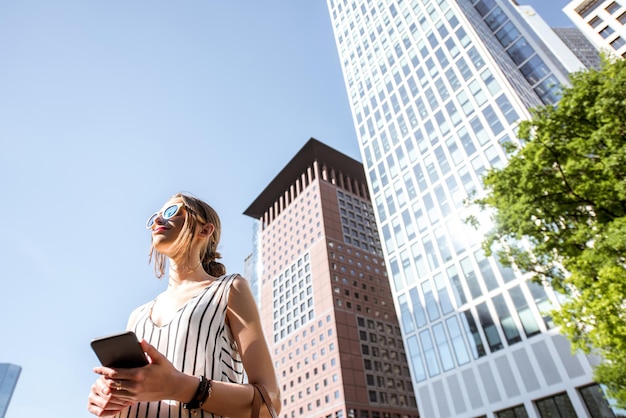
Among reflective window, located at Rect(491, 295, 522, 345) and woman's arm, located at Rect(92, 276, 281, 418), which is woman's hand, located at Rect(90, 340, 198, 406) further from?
reflective window, located at Rect(491, 295, 522, 345)

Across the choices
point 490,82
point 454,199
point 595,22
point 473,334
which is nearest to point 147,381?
point 473,334

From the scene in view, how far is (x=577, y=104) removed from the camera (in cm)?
1234

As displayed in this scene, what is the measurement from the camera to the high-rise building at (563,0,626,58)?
40.7 meters

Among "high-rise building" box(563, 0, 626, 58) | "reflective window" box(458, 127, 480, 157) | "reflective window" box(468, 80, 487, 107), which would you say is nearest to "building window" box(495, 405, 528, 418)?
"reflective window" box(458, 127, 480, 157)

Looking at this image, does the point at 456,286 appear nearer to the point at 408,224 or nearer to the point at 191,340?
the point at 408,224

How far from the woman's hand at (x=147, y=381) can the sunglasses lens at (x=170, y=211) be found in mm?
1098

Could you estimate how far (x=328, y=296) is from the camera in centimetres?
6531

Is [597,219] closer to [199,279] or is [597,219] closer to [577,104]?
[577,104]

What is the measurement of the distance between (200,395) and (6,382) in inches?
9425

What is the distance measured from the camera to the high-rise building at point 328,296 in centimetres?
5994

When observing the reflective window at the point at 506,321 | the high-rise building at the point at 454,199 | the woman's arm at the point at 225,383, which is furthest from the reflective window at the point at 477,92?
the woman's arm at the point at 225,383

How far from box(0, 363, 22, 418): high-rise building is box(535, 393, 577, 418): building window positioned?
221644 millimetres

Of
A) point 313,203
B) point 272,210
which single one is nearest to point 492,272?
point 313,203

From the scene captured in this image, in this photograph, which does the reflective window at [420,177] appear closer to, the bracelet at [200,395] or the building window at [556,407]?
the building window at [556,407]
